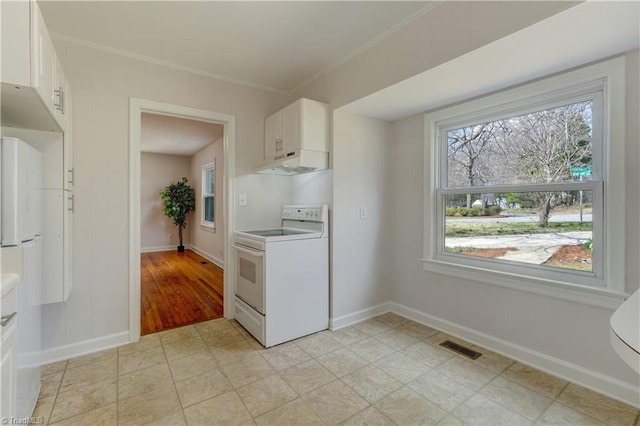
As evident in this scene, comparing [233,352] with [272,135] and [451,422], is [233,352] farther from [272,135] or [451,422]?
[272,135]

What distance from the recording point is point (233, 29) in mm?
2129

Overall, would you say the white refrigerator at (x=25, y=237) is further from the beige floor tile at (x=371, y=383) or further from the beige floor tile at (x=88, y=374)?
the beige floor tile at (x=371, y=383)

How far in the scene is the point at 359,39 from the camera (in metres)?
2.27

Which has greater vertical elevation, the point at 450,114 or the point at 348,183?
the point at 450,114

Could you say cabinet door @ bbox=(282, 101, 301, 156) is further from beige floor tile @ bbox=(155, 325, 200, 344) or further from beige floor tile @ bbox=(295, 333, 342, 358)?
beige floor tile @ bbox=(155, 325, 200, 344)

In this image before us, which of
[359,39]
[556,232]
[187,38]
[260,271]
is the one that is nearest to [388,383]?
[260,271]

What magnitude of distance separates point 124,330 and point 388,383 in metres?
2.16

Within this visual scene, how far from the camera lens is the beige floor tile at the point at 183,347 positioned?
2.24 meters

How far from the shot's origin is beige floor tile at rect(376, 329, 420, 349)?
2393 millimetres

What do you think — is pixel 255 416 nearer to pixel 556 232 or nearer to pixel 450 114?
pixel 556 232

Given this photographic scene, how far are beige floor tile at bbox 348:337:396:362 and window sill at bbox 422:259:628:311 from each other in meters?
0.85

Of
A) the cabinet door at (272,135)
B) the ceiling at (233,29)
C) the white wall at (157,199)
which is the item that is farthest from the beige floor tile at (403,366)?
the white wall at (157,199)

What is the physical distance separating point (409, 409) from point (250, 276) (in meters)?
1.57

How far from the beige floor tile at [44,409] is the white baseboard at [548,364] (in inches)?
109
